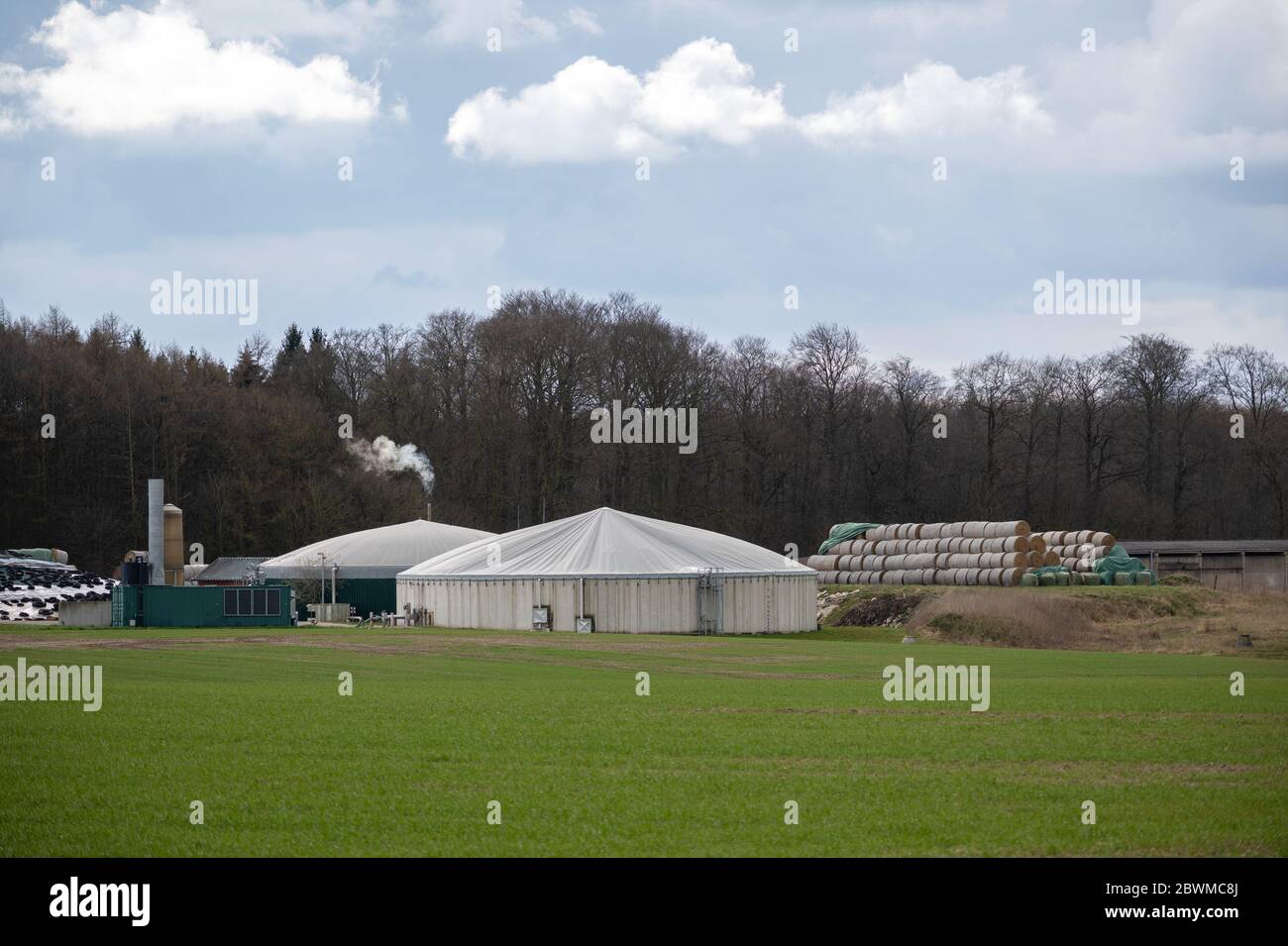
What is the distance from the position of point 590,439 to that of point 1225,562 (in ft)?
130

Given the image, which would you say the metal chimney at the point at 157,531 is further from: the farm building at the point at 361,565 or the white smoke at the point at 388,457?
the white smoke at the point at 388,457

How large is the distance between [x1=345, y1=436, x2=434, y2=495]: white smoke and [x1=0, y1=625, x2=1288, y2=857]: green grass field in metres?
63.3

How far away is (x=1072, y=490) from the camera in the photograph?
96.9 m

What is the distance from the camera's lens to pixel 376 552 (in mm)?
75000

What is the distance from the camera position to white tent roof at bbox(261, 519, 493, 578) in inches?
2896

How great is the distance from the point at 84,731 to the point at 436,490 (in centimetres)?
7664

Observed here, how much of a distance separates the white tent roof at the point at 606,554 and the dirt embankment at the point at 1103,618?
744cm

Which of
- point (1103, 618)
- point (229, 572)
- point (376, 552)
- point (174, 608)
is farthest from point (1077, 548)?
point (229, 572)

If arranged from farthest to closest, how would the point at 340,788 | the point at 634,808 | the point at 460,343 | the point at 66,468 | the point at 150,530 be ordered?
the point at 460,343, the point at 66,468, the point at 150,530, the point at 340,788, the point at 634,808

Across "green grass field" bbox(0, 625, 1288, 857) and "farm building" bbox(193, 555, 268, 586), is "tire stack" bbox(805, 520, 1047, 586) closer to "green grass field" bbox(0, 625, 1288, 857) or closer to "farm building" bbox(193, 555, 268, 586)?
"farm building" bbox(193, 555, 268, 586)

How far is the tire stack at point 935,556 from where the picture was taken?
68.0m

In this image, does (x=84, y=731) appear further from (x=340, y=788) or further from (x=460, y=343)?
(x=460, y=343)

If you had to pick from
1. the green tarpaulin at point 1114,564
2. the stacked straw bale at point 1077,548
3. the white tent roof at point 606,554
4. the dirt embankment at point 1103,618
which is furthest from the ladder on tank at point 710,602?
the green tarpaulin at point 1114,564
